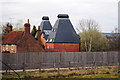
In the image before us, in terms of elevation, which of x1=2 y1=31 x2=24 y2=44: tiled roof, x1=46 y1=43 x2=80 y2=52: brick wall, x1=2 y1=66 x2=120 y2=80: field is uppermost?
x1=2 y1=31 x2=24 y2=44: tiled roof

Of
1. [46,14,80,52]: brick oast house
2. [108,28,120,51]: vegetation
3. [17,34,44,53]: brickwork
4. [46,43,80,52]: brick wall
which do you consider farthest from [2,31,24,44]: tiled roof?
[108,28,120,51]: vegetation

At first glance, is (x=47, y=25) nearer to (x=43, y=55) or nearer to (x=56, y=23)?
(x=56, y=23)

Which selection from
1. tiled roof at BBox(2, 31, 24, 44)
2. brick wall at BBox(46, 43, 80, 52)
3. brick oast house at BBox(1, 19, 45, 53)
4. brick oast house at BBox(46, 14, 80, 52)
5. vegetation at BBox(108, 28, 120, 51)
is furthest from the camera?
brick oast house at BBox(46, 14, 80, 52)

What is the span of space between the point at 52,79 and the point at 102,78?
4.28 m

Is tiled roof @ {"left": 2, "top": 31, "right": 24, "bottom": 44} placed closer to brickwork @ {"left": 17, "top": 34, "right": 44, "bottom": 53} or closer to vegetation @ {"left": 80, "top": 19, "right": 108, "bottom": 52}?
brickwork @ {"left": 17, "top": 34, "right": 44, "bottom": 53}

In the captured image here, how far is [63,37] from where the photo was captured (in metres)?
48.5

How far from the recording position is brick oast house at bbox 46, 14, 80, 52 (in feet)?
152

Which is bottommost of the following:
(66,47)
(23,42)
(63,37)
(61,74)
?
(61,74)

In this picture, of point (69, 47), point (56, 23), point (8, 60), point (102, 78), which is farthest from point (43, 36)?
point (102, 78)

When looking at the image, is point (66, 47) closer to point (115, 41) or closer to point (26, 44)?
point (115, 41)

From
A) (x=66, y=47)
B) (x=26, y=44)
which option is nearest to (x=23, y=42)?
(x=26, y=44)

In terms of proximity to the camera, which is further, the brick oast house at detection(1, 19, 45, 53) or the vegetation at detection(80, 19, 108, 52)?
the vegetation at detection(80, 19, 108, 52)

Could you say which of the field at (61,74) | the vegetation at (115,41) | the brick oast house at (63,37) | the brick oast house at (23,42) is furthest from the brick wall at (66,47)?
the field at (61,74)

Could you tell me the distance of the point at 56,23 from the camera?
51.1 m
